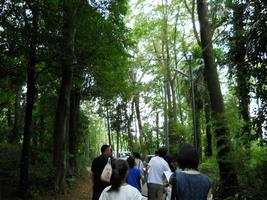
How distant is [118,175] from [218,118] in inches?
354

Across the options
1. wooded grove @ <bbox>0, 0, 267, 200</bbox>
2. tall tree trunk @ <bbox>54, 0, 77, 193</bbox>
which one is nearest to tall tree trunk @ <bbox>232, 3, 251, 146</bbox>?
wooded grove @ <bbox>0, 0, 267, 200</bbox>

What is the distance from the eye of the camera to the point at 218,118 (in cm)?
1299

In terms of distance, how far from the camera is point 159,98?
4672cm

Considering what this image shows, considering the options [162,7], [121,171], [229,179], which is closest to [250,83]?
[229,179]

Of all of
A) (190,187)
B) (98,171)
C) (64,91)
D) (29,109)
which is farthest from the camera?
(64,91)

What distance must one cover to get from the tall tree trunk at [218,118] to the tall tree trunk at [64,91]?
17.7ft

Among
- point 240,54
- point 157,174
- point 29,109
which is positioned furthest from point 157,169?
point 29,109

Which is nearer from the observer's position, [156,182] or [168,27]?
[156,182]

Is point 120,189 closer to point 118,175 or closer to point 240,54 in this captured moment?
point 118,175

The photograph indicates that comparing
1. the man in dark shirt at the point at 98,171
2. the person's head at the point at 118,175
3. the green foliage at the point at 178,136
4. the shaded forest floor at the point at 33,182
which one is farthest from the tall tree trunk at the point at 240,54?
the green foliage at the point at 178,136

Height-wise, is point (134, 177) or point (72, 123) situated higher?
point (72, 123)

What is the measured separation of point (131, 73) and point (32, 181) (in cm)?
2713

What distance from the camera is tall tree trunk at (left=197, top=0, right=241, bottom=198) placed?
1235cm

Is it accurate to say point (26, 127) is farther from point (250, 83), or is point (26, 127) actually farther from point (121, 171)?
point (121, 171)
